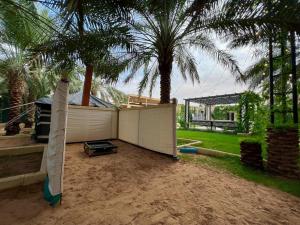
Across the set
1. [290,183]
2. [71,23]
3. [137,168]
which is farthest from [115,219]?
[71,23]

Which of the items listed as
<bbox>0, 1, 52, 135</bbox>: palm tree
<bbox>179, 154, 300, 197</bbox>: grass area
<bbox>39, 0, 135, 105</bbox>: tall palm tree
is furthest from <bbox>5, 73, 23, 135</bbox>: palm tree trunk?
<bbox>179, 154, 300, 197</bbox>: grass area

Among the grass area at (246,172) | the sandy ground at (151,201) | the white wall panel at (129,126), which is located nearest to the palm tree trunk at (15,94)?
the white wall panel at (129,126)

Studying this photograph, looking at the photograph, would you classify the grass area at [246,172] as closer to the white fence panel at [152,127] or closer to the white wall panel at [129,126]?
the white fence panel at [152,127]

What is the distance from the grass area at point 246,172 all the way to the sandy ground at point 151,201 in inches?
11.9

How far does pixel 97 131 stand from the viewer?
780 cm

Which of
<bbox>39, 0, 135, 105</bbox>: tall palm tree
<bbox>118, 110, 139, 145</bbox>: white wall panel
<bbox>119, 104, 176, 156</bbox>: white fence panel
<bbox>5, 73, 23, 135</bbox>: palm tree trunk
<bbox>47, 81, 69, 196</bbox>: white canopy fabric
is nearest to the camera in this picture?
<bbox>47, 81, 69, 196</bbox>: white canopy fabric

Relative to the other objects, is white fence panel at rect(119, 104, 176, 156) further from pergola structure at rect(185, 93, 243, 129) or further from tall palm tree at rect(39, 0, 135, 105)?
pergola structure at rect(185, 93, 243, 129)

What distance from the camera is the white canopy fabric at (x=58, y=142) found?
8.38 ft

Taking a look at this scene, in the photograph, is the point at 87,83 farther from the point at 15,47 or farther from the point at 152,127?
the point at 15,47

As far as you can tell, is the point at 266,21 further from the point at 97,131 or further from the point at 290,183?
the point at 97,131

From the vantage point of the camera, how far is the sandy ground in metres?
2.31

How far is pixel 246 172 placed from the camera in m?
4.14

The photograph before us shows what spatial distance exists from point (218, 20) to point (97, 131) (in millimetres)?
6252

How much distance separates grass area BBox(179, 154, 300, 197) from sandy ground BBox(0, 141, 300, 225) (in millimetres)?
301
